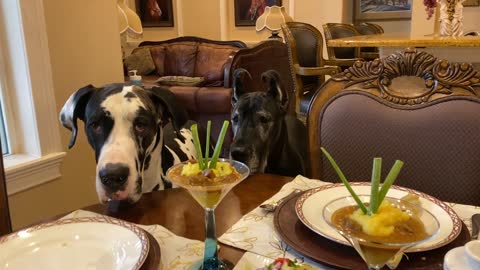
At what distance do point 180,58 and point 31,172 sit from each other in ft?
15.5

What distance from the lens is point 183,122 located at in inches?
59.8

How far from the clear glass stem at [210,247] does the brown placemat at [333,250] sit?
0.17 meters

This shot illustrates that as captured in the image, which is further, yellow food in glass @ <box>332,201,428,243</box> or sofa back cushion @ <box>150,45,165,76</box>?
sofa back cushion @ <box>150,45,165,76</box>

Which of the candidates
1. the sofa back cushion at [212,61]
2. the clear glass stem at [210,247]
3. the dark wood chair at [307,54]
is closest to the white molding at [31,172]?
the clear glass stem at [210,247]

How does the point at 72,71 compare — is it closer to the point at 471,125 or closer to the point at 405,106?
the point at 405,106

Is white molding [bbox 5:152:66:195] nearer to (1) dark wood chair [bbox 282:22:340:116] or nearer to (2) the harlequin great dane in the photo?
(2) the harlequin great dane

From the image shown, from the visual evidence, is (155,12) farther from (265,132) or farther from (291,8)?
(265,132)

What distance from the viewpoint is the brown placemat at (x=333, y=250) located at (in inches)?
33.6

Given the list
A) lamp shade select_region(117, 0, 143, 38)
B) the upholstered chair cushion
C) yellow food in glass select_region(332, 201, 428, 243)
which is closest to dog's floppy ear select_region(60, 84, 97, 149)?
the upholstered chair cushion

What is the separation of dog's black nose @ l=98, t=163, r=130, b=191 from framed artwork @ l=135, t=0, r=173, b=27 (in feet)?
22.0

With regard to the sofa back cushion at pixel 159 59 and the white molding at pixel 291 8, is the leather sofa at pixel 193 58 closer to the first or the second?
the sofa back cushion at pixel 159 59

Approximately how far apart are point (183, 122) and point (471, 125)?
0.96m

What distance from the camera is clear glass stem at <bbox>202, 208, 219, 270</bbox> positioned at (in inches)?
33.8

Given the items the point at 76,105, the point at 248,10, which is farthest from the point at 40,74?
the point at 248,10
